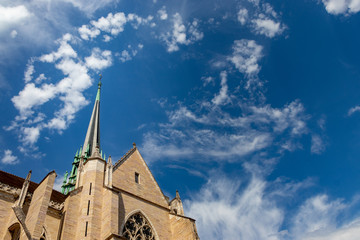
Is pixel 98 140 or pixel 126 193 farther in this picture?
pixel 98 140

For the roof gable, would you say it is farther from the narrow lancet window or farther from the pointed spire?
the pointed spire

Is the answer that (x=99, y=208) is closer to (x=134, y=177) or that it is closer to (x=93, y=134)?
(x=134, y=177)

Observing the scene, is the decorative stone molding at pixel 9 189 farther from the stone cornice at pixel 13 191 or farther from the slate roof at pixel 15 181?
the slate roof at pixel 15 181

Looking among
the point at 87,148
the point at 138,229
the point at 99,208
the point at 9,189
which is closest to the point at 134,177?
the point at 138,229

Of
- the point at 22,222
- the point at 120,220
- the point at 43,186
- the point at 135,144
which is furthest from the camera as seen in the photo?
the point at 135,144

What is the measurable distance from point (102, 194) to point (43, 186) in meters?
3.25

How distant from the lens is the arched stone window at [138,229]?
14.7 metres

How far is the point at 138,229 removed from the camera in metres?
15.2

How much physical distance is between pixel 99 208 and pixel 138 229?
7.64 feet

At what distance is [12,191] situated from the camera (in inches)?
552

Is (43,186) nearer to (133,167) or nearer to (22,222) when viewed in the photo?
(22,222)

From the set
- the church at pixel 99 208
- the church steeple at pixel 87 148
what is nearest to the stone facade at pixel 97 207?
the church at pixel 99 208

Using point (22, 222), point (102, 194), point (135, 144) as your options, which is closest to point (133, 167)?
point (135, 144)

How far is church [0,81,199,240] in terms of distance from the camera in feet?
41.2
